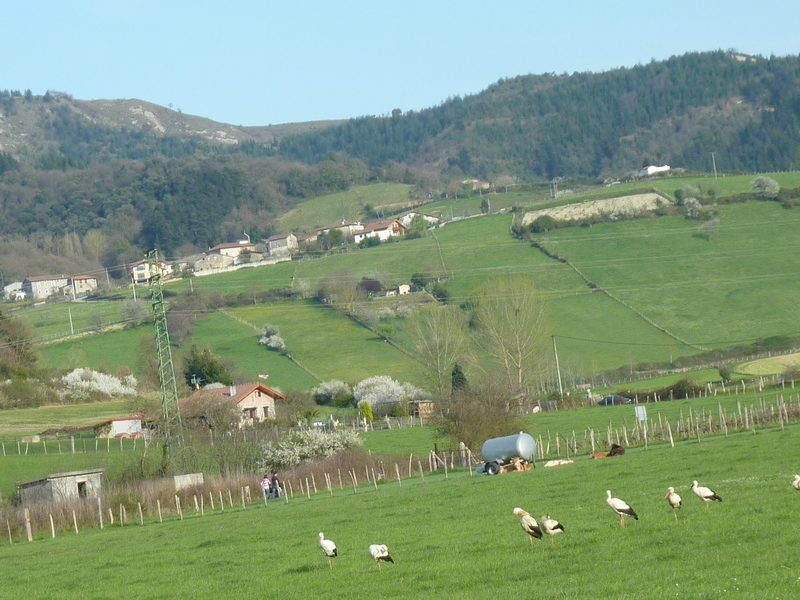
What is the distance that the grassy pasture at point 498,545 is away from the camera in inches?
483

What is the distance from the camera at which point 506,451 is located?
35.0m

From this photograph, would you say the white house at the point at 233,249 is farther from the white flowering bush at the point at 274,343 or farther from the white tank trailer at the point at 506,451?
the white tank trailer at the point at 506,451

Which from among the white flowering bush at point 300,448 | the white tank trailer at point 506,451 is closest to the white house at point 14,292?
the white flowering bush at point 300,448

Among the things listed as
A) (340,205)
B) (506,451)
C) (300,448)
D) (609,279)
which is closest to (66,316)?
(609,279)

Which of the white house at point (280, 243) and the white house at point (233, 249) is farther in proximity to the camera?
the white house at point (233, 249)

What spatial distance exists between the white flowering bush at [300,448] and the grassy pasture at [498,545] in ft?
57.4

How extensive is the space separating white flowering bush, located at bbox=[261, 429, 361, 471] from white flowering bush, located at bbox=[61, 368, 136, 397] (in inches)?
1362

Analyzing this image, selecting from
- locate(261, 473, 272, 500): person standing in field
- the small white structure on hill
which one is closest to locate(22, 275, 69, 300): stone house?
the small white structure on hill

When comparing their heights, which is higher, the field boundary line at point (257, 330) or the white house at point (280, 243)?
the white house at point (280, 243)

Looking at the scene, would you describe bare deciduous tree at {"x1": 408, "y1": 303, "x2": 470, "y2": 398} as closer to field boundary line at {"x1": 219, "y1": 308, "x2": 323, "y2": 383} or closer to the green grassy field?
field boundary line at {"x1": 219, "y1": 308, "x2": 323, "y2": 383}

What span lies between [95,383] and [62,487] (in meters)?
42.1

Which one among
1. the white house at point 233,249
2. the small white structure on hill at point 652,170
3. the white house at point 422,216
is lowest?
the white house at point 233,249

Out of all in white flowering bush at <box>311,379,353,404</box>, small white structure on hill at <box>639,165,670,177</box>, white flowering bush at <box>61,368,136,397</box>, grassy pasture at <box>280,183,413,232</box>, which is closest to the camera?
white flowering bush at <box>311,379,353,404</box>

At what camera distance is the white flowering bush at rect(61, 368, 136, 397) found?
7862 centimetres
